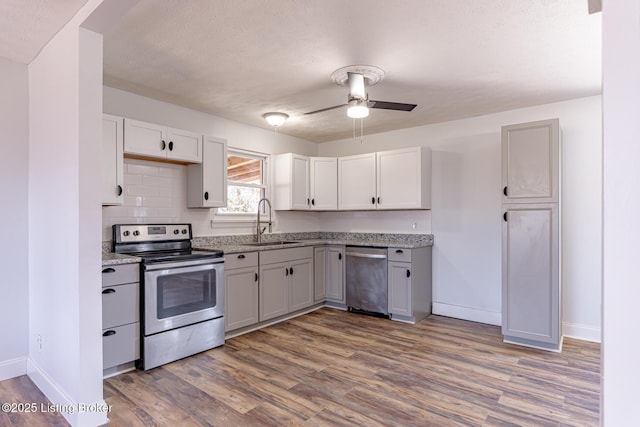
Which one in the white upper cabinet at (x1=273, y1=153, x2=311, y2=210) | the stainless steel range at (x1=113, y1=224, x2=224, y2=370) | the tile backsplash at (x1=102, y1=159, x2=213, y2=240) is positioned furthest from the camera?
the white upper cabinet at (x1=273, y1=153, x2=311, y2=210)

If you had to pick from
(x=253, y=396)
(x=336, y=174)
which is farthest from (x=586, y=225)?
(x=253, y=396)

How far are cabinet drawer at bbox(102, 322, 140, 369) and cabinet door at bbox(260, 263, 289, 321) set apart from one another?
137 cm

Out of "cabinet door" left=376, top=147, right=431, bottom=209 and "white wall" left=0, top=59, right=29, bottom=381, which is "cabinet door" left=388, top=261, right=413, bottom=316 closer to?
"cabinet door" left=376, top=147, right=431, bottom=209

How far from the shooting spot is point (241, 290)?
3.75 meters

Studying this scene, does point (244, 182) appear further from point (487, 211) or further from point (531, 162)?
point (531, 162)

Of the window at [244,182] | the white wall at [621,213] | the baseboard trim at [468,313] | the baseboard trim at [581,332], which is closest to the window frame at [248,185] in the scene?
the window at [244,182]

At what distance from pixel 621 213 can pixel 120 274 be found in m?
3.10

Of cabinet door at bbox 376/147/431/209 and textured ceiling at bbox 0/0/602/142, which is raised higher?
textured ceiling at bbox 0/0/602/142

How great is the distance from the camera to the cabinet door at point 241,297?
362 cm

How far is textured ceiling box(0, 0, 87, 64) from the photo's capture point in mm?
2014

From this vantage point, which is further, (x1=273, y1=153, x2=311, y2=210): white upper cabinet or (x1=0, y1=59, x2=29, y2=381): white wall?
(x1=273, y1=153, x2=311, y2=210): white upper cabinet

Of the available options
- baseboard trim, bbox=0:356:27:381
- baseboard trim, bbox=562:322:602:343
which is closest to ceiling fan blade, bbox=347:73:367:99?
baseboard trim, bbox=562:322:602:343

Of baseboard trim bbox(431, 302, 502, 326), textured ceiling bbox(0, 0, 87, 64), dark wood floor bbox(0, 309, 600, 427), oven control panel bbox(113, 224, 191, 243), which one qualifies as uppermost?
textured ceiling bbox(0, 0, 87, 64)

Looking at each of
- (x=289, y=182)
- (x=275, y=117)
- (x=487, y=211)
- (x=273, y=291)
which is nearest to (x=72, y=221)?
(x=273, y=291)
